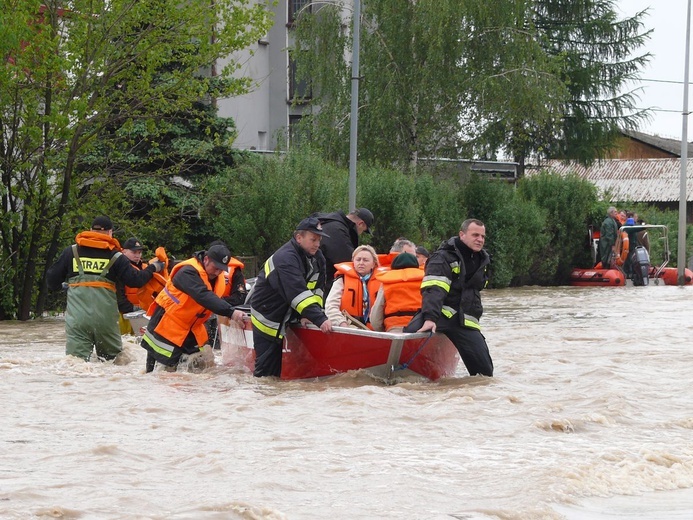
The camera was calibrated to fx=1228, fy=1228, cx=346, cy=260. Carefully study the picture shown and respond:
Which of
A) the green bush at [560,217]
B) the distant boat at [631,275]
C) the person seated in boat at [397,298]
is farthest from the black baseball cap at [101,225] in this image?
the green bush at [560,217]

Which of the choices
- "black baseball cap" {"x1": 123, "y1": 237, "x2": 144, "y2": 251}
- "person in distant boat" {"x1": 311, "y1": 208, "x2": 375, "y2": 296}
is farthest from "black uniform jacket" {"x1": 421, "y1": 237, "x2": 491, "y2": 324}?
"black baseball cap" {"x1": 123, "y1": 237, "x2": 144, "y2": 251}

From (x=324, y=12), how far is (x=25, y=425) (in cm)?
2876

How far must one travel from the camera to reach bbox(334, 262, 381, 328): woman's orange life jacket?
12.7 m

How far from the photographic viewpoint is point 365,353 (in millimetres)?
11969

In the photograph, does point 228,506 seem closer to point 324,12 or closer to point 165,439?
point 165,439

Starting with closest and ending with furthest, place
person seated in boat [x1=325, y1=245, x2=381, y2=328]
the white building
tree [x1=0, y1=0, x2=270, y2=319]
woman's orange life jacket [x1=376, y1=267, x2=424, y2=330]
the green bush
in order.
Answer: woman's orange life jacket [x1=376, y1=267, x2=424, y2=330], person seated in boat [x1=325, y1=245, x2=381, y2=328], tree [x1=0, y1=0, x2=270, y2=319], the green bush, the white building

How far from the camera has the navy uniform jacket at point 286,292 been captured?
1151 cm

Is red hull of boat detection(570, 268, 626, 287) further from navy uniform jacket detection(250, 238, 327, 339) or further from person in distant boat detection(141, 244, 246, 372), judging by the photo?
person in distant boat detection(141, 244, 246, 372)

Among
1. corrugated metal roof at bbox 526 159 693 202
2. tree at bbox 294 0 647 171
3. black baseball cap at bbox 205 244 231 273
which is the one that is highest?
tree at bbox 294 0 647 171

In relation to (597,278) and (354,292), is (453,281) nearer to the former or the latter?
(354,292)

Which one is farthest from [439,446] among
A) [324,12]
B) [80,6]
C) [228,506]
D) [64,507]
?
[324,12]

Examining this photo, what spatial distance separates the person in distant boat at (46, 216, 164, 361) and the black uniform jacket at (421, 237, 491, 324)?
3362 mm

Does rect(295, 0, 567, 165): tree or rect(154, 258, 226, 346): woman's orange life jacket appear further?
rect(295, 0, 567, 165): tree

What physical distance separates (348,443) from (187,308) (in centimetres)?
338
